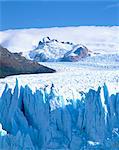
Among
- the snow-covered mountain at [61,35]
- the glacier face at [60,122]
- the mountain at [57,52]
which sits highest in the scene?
the snow-covered mountain at [61,35]

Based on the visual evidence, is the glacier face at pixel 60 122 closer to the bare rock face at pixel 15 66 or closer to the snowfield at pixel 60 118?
the snowfield at pixel 60 118

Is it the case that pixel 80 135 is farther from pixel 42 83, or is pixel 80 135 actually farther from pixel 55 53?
pixel 55 53

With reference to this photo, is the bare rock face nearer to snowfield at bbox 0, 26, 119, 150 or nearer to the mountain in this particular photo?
snowfield at bbox 0, 26, 119, 150

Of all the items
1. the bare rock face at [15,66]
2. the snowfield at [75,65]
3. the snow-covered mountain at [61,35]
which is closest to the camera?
the snowfield at [75,65]

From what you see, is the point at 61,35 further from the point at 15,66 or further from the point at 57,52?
the point at 15,66

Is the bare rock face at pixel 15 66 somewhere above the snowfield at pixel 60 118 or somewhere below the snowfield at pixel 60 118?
above

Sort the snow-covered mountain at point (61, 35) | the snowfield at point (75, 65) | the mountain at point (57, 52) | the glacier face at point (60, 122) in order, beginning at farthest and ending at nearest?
the snow-covered mountain at point (61, 35) < the mountain at point (57, 52) < the snowfield at point (75, 65) < the glacier face at point (60, 122)

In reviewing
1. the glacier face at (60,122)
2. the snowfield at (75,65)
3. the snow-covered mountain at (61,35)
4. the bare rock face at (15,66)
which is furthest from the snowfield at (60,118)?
the snow-covered mountain at (61,35)
